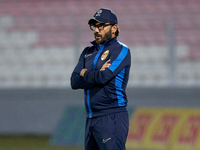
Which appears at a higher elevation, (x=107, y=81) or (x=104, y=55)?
(x=104, y=55)

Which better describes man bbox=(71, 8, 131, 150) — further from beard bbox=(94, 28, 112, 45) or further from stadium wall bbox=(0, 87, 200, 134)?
stadium wall bbox=(0, 87, 200, 134)

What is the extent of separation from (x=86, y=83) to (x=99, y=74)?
237mm

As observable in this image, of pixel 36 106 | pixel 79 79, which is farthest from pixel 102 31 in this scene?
pixel 36 106

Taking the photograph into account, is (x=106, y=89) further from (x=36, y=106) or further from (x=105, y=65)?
(x=36, y=106)

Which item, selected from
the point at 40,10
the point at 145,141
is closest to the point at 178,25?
the point at 145,141

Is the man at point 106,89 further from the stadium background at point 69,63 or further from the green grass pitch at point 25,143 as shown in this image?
the stadium background at point 69,63

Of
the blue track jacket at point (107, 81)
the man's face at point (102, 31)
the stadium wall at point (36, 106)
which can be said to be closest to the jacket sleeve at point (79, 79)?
the blue track jacket at point (107, 81)

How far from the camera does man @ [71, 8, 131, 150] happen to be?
3.54m

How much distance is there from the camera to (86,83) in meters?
3.72

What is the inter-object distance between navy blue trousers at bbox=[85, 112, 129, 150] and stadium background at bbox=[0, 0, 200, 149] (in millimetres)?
4210

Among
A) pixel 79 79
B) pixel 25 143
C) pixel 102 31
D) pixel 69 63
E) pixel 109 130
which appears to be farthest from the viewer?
pixel 69 63

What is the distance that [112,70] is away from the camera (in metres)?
3.54

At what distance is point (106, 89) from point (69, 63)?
5096 millimetres

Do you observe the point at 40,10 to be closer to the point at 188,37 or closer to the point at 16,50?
the point at 16,50
